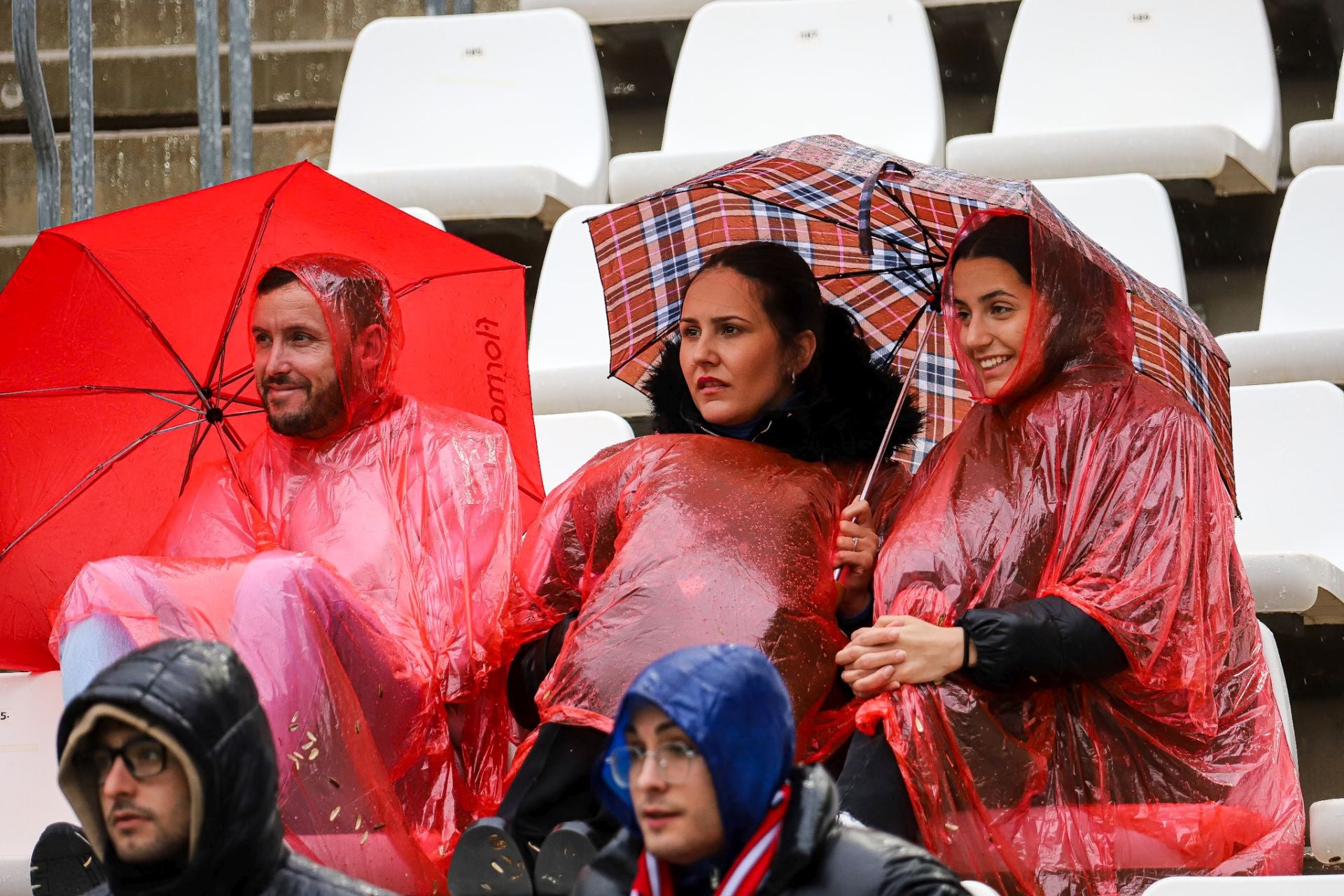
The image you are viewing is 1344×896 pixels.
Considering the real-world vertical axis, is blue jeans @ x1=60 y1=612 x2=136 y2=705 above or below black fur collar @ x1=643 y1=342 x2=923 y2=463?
below

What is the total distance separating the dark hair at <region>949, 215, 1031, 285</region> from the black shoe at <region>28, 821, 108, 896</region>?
1271mm

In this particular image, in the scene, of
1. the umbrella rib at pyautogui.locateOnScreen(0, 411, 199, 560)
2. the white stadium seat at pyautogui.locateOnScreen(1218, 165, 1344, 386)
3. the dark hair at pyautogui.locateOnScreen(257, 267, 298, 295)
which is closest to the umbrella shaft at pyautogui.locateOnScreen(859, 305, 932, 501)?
the dark hair at pyautogui.locateOnScreen(257, 267, 298, 295)

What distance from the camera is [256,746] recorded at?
1.74m

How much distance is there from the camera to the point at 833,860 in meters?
1.73

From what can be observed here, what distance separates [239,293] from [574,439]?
622 millimetres

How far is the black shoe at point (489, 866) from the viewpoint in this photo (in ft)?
7.16

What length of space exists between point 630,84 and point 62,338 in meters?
2.20

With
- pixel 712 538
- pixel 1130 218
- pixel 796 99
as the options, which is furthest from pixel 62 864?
pixel 796 99

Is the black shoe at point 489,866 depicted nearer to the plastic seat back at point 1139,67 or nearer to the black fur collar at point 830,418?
the black fur collar at point 830,418

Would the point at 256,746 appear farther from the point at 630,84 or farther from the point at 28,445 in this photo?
the point at 630,84

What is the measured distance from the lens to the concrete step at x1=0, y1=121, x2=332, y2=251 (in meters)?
5.34

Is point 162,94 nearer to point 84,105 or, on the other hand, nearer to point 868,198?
point 84,105

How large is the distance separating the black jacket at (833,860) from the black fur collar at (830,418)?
93cm

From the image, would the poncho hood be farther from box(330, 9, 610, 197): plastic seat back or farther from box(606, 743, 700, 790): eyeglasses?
box(330, 9, 610, 197): plastic seat back
